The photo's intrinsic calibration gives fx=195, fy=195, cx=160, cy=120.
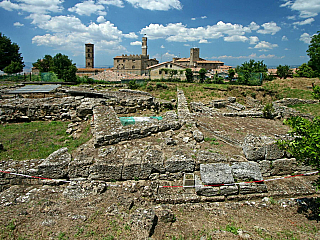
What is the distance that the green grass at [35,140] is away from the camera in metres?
7.48

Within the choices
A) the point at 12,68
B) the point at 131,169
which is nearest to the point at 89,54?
the point at 12,68

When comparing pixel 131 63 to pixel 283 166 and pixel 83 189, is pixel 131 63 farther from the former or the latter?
pixel 83 189

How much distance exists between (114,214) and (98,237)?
690 mm

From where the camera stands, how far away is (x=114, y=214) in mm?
4652

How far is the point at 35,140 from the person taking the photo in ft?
29.0

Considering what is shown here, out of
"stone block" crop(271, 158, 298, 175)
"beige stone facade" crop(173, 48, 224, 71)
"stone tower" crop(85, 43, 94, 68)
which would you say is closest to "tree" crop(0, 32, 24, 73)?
"stone block" crop(271, 158, 298, 175)

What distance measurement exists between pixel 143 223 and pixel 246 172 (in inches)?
148

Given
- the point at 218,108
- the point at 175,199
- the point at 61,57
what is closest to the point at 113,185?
the point at 175,199

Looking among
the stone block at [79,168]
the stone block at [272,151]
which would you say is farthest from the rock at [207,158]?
the stone block at [79,168]

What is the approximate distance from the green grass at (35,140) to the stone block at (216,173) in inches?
202

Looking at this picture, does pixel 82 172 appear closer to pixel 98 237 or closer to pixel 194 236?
pixel 98 237

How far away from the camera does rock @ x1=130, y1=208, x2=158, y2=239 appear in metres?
4.13

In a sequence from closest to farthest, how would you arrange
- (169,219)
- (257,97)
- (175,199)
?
(169,219) → (175,199) → (257,97)

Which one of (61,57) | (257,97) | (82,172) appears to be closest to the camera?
(82,172)
